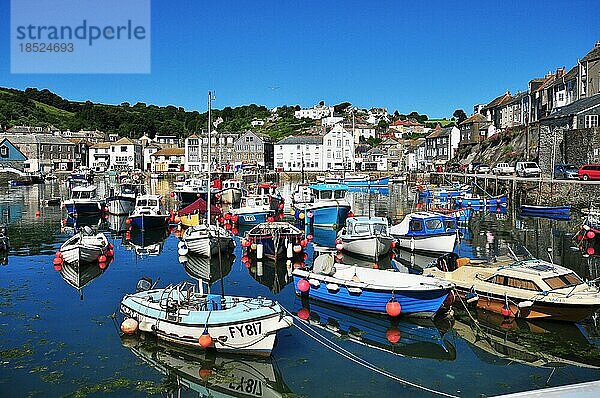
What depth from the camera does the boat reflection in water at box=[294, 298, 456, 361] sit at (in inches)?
592

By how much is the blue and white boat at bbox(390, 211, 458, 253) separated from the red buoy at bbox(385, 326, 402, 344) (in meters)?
11.8

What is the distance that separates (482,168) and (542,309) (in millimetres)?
64230

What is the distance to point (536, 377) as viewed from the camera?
13.1 m

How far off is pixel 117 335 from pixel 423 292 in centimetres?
848

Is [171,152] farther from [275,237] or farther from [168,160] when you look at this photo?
[275,237]

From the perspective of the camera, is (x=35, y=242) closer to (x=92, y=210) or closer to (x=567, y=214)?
(x=92, y=210)

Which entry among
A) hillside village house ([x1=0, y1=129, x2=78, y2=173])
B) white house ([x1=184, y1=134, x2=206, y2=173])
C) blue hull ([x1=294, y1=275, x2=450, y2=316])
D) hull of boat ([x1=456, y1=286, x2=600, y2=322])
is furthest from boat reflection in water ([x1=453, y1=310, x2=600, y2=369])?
hillside village house ([x1=0, y1=129, x2=78, y2=173])

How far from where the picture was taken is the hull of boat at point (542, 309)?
52.1 feet

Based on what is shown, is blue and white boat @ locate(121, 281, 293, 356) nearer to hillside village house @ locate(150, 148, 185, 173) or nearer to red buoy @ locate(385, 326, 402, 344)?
red buoy @ locate(385, 326, 402, 344)

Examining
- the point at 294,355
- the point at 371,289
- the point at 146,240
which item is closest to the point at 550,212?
the point at 146,240

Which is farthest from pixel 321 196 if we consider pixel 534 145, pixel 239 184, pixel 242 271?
pixel 534 145

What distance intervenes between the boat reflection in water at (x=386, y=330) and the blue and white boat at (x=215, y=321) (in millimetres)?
2724

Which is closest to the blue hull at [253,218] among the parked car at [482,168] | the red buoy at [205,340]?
the red buoy at [205,340]

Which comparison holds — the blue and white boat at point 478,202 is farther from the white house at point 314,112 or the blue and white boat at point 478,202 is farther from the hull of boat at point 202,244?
the white house at point 314,112
